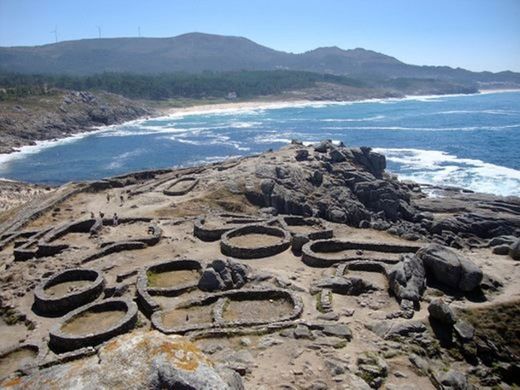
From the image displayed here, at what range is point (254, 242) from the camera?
1292 inches

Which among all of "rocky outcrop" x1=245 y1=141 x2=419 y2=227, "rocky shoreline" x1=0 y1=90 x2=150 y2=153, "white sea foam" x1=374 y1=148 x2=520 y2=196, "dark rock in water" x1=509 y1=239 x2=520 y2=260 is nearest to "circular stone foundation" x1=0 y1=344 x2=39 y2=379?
"dark rock in water" x1=509 y1=239 x2=520 y2=260

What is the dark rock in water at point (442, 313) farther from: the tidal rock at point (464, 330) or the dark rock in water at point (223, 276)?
the dark rock in water at point (223, 276)

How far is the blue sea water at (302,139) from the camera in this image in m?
75.8

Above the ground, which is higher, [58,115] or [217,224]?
[217,224]

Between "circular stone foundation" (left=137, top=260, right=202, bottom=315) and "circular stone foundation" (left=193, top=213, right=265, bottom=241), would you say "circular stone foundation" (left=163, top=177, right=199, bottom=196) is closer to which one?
"circular stone foundation" (left=193, top=213, right=265, bottom=241)

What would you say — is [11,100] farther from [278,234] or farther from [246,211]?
[278,234]

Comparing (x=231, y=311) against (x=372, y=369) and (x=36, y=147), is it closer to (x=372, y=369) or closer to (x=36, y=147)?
(x=372, y=369)

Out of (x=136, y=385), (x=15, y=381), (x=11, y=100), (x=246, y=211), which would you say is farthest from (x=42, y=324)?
(x=11, y=100)

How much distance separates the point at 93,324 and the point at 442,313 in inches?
604

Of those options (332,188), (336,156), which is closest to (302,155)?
(336,156)

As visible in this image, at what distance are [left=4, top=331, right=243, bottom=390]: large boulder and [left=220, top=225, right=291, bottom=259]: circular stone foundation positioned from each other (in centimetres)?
2204

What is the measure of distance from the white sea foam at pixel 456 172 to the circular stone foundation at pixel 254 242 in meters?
38.9

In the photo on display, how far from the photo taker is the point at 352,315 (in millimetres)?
22016

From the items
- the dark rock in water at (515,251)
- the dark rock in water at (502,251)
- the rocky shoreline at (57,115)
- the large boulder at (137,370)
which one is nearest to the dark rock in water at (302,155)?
the dark rock in water at (502,251)
